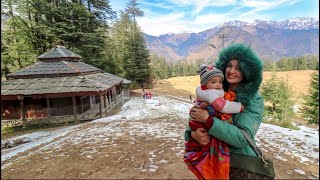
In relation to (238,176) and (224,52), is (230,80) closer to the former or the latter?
(224,52)

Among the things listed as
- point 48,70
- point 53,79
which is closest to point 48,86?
point 53,79

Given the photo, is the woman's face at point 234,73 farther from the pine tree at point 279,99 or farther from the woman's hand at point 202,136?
the pine tree at point 279,99

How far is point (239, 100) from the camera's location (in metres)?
1.87

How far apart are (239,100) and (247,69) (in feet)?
1.10

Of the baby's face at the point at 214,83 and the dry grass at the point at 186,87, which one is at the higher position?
the baby's face at the point at 214,83

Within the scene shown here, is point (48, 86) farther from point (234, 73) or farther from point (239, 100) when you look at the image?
point (239, 100)

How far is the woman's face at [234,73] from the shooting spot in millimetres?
1996

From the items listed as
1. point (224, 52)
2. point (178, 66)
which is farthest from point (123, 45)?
point (178, 66)

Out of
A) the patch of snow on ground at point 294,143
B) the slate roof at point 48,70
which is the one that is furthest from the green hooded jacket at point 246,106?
the slate roof at point 48,70

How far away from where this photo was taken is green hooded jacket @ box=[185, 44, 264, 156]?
5.51 feet

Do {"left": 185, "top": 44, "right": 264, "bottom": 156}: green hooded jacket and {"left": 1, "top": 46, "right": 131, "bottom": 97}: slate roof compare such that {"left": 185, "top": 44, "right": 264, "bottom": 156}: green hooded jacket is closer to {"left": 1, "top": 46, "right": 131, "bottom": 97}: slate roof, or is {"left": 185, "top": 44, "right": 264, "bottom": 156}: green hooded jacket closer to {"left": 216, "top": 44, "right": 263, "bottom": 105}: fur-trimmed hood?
{"left": 216, "top": 44, "right": 263, "bottom": 105}: fur-trimmed hood

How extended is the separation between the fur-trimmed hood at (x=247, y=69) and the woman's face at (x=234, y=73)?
0.04 metres

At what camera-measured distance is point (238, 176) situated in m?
1.85

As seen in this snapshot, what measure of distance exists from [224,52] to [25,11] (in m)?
28.4
